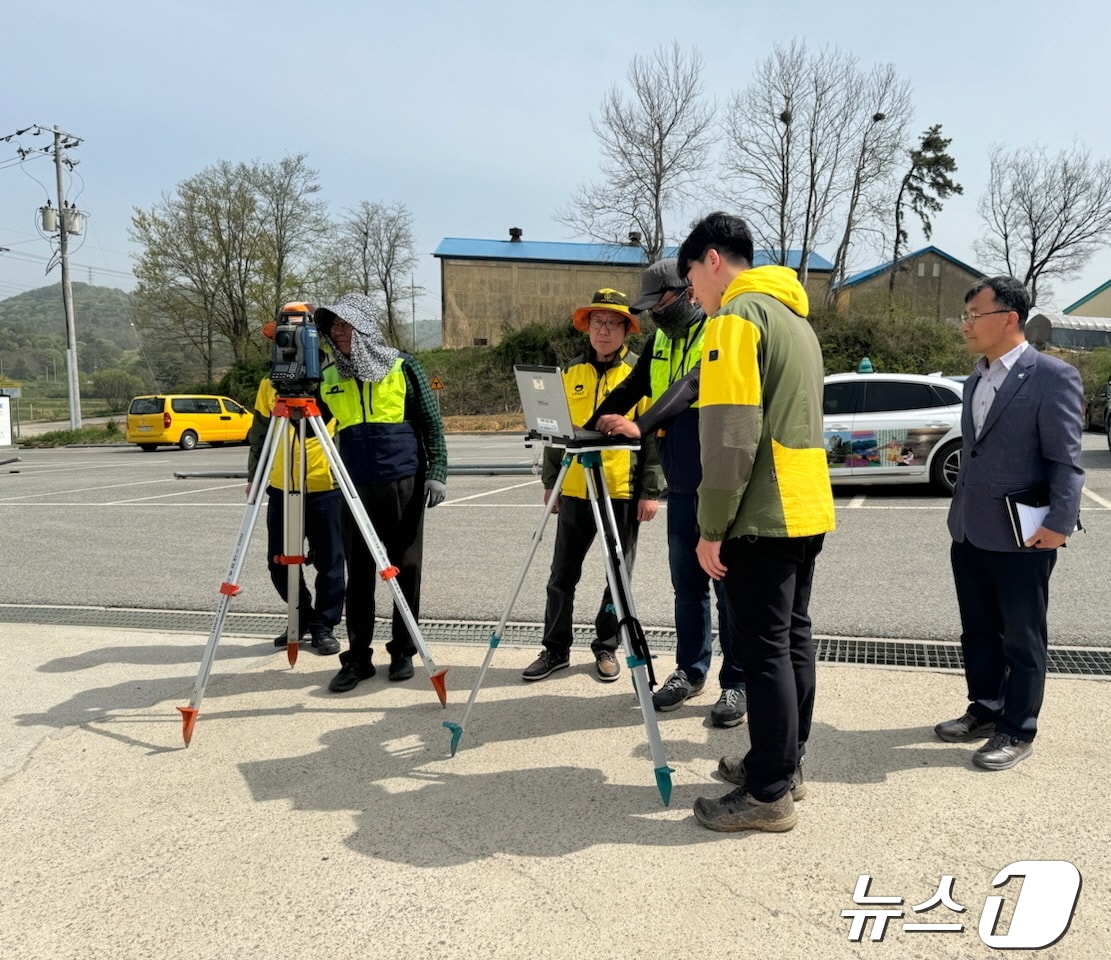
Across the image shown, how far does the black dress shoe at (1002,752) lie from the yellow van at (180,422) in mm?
27635

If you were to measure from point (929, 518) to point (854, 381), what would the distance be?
268 cm

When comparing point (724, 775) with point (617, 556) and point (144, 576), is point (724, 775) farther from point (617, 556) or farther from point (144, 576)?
point (144, 576)

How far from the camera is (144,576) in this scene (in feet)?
23.8

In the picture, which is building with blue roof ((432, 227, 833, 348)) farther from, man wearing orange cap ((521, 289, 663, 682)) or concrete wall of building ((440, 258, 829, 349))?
man wearing orange cap ((521, 289, 663, 682))

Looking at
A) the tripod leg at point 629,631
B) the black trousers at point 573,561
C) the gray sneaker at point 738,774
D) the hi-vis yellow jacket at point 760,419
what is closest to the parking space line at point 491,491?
the black trousers at point 573,561

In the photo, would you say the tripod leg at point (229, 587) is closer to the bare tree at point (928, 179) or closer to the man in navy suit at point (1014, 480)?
the man in navy suit at point (1014, 480)

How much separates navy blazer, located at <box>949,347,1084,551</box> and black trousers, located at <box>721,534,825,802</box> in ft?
3.17

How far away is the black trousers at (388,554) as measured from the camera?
→ 4.47 metres

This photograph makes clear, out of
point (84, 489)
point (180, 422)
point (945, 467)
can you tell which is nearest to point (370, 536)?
point (945, 467)

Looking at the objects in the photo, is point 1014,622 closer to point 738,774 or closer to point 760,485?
point 738,774

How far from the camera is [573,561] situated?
461 centimetres

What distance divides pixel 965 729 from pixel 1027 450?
1.20 m

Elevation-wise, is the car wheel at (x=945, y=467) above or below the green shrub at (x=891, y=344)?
below

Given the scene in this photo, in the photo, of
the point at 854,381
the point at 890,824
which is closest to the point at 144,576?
the point at 890,824
